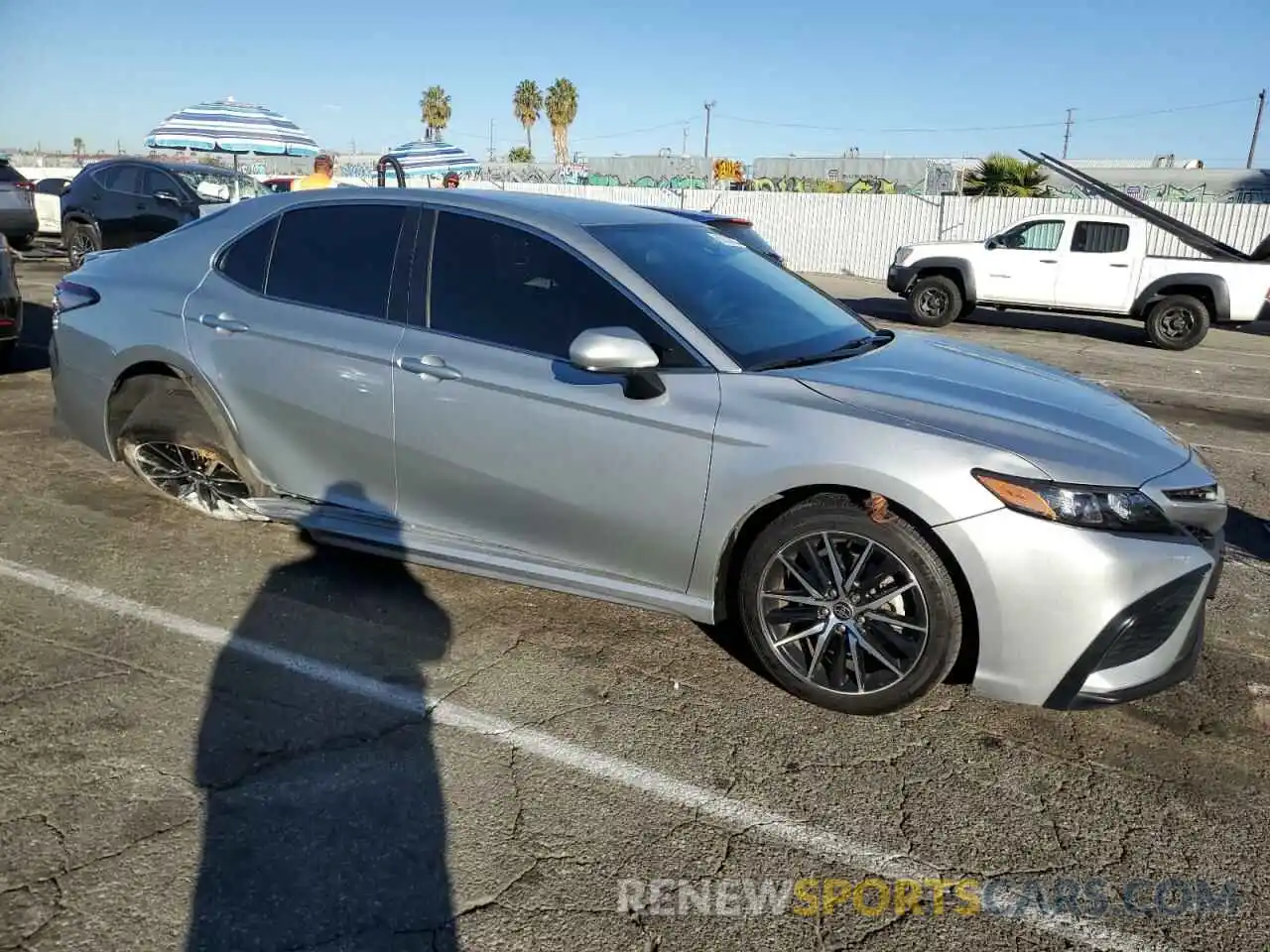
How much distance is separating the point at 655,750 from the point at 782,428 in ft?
3.66

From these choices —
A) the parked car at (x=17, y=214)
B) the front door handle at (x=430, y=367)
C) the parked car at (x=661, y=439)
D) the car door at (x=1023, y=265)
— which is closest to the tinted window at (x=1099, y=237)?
the car door at (x=1023, y=265)

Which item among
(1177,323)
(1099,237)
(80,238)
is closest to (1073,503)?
(1177,323)

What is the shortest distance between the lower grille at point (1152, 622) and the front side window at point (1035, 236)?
13.4 m

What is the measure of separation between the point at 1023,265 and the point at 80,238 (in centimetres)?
1484

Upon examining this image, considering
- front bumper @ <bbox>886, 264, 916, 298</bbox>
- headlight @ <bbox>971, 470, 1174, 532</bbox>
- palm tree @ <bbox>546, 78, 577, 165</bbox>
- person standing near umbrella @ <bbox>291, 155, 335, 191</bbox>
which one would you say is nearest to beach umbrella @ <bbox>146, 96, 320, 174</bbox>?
person standing near umbrella @ <bbox>291, 155, 335, 191</bbox>

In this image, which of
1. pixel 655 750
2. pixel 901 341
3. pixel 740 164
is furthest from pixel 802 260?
pixel 655 750

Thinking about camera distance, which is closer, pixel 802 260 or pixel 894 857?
pixel 894 857

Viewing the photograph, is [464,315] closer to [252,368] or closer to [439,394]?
[439,394]

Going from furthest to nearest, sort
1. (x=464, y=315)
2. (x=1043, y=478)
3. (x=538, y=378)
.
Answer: (x=464, y=315) → (x=538, y=378) → (x=1043, y=478)

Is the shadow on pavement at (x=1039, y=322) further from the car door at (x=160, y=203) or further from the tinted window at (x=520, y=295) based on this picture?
the tinted window at (x=520, y=295)

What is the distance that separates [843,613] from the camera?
3.21m

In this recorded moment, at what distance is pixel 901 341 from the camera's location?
13.8 feet

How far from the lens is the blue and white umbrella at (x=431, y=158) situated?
2177 cm

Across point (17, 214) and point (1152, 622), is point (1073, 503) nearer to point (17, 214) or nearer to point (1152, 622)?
point (1152, 622)
